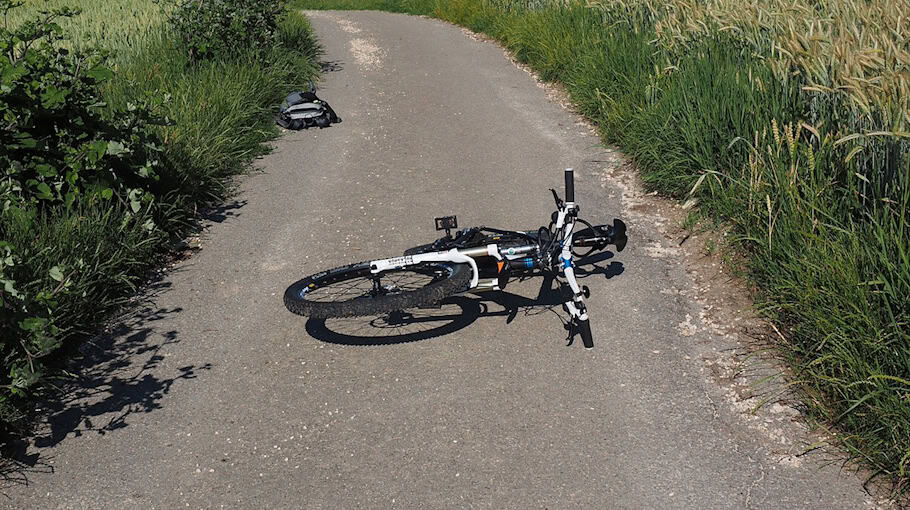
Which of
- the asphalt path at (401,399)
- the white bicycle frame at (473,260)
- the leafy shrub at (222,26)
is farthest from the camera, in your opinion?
the leafy shrub at (222,26)

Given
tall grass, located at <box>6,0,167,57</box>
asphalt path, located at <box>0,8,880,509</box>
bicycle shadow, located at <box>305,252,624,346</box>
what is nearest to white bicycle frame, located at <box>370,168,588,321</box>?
bicycle shadow, located at <box>305,252,624,346</box>

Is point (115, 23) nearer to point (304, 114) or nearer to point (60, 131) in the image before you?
point (304, 114)

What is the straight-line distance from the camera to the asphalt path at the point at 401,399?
14.3 feet

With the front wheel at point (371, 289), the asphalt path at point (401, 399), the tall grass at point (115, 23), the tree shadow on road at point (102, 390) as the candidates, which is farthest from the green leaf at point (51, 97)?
the tall grass at point (115, 23)

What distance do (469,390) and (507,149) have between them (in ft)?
17.0

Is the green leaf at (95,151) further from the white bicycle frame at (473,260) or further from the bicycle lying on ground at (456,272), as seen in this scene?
the white bicycle frame at (473,260)

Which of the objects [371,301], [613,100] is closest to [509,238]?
[371,301]

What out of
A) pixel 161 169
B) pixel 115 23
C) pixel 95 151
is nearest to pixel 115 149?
pixel 95 151

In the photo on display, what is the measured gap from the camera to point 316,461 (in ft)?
15.0

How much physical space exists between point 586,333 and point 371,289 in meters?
1.49

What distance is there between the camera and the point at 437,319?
602cm

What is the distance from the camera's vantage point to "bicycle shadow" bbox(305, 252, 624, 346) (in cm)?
583

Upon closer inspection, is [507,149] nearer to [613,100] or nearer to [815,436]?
[613,100]

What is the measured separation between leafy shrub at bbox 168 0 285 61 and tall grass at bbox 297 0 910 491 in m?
5.39
